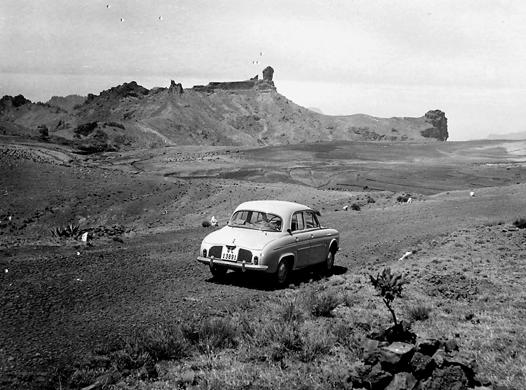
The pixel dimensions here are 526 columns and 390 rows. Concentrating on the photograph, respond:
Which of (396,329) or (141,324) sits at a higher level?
(396,329)

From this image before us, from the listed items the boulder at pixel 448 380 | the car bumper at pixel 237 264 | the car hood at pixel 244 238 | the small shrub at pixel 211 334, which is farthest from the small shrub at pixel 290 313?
the boulder at pixel 448 380

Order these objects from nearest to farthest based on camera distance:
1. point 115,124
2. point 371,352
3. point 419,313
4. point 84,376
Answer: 1. point 84,376
2. point 371,352
3. point 419,313
4. point 115,124

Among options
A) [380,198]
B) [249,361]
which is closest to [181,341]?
[249,361]

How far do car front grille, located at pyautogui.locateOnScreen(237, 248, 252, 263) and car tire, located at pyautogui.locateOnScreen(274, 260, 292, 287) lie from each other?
751mm

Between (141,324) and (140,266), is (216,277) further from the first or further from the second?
(141,324)

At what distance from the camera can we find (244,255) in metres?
11.2

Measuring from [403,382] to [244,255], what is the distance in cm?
607

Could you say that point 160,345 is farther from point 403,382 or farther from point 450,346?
point 450,346

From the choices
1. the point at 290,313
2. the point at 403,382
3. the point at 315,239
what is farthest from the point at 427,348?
the point at 315,239

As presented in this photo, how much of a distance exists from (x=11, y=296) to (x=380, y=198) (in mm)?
24466

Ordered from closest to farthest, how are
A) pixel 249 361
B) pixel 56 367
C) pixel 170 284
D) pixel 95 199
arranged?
pixel 56 367 < pixel 249 361 < pixel 170 284 < pixel 95 199

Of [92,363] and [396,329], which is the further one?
[396,329]

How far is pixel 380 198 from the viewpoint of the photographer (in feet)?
100

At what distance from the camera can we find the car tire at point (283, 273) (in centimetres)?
1152
